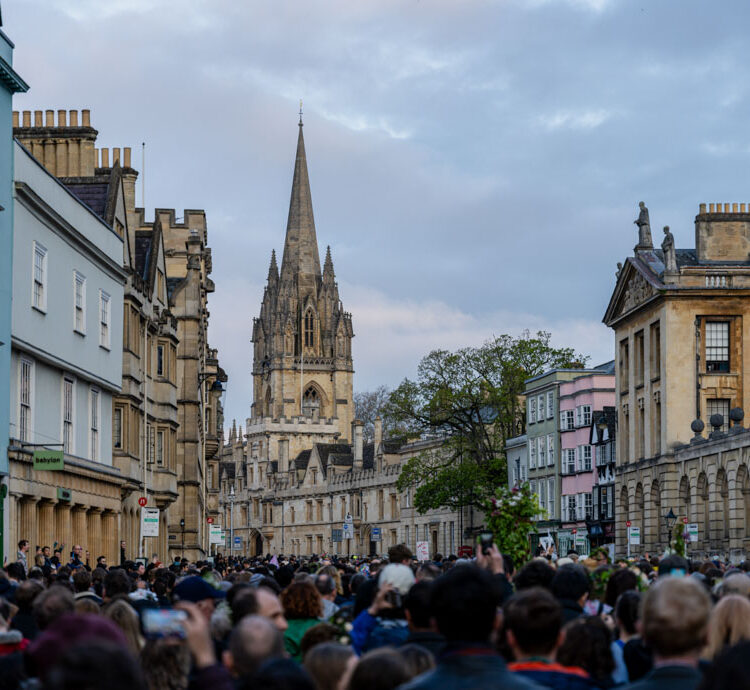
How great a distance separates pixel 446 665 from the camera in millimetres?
6266

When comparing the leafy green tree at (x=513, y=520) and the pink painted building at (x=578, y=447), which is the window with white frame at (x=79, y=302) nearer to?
the leafy green tree at (x=513, y=520)

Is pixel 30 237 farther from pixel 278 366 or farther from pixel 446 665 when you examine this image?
pixel 278 366

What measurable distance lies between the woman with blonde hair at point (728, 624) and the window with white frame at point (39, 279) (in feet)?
83.8

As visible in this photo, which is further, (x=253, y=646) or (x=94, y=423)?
(x=94, y=423)

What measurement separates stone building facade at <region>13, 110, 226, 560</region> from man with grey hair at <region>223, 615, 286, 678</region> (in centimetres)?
3020

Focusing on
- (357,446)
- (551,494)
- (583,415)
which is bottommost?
(551,494)

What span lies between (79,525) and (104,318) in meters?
5.18

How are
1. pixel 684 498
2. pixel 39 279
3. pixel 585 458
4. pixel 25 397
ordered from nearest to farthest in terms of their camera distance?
pixel 25 397 → pixel 39 279 → pixel 684 498 → pixel 585 458

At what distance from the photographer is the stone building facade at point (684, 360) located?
69.9m

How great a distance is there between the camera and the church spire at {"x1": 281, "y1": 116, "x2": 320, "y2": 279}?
19225cm

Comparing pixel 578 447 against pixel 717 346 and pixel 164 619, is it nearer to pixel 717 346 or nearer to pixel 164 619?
pixel 717 346

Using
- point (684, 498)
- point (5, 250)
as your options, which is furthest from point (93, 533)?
point (684, 498)

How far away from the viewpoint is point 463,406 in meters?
87.9

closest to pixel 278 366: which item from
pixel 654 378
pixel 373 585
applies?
pixel 654 378
